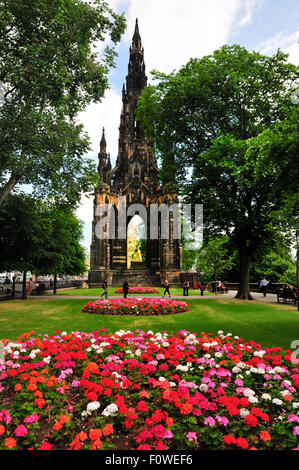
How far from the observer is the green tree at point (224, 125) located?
16219 mm

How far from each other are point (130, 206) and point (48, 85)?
1284 inches

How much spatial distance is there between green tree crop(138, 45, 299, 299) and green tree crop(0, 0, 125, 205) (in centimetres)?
526

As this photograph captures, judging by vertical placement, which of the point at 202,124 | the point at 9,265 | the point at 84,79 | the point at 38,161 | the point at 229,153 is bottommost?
the point at 9,265

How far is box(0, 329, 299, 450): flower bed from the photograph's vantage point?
106 inches

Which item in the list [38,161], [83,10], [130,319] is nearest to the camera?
[130,319]

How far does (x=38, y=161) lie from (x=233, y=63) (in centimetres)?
1396

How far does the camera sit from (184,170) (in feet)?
64.6

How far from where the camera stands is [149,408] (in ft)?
10.8

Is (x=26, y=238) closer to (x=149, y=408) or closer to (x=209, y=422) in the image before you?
(x=149, y=408)

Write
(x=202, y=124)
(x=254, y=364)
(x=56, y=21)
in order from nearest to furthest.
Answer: (x=254, y=364), (x=56, y=21), (x=202, y=124)

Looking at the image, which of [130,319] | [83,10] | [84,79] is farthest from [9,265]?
[83,10]

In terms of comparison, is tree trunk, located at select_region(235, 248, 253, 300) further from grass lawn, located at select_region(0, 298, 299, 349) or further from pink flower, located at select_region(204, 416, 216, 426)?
pink flower, located at select_region(204, 416, 216, 426)

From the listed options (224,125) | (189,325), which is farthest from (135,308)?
(224,125)
